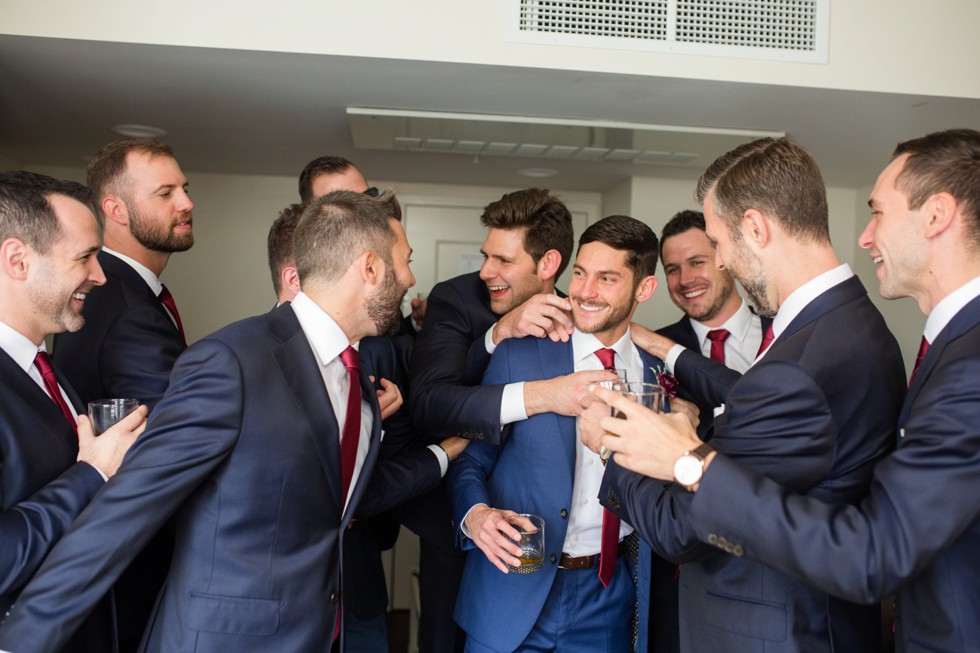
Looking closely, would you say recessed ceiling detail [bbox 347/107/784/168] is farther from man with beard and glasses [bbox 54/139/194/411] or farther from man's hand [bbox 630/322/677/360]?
man's hand [bbox 630/322/677/360]

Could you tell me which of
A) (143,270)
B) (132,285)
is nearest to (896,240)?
(132,285)

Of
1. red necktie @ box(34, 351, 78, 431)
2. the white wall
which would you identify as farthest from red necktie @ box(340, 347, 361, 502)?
the white wall

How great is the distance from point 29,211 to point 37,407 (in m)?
0.45

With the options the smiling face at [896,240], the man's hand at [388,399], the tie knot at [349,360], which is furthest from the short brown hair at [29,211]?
the smiling face at [896,240]

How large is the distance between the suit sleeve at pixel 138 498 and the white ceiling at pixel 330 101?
1.59 meters

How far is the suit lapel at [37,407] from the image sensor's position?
168cm

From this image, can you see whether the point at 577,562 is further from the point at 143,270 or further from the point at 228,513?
the point at 143,270

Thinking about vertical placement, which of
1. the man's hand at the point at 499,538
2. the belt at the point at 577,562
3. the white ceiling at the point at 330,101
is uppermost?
the white ceiling at the point at 330,101

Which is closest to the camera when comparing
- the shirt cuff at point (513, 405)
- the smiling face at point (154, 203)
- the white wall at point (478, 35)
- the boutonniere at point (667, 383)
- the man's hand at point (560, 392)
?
the man's hand at point (560, 392)

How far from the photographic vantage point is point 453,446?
2496 mm

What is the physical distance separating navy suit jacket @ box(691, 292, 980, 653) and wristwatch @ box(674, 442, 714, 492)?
25 mm

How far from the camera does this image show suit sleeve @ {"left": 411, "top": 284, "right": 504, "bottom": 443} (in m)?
2.32

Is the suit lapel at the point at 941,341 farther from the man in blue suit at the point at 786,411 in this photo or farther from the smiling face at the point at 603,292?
the smiling face at the point at 603,292

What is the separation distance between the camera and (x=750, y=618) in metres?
1.61
